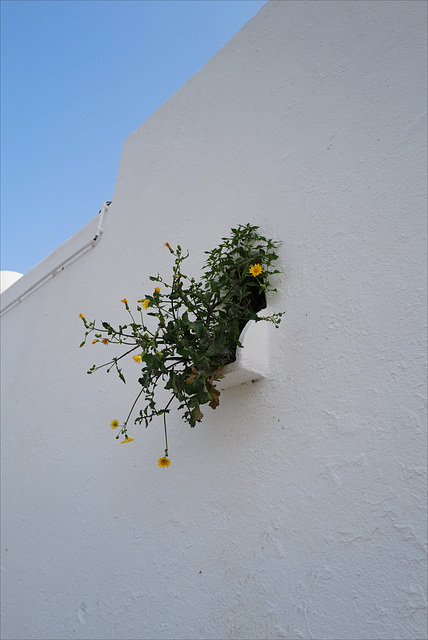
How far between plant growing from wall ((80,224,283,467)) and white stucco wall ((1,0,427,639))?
3.6 inches

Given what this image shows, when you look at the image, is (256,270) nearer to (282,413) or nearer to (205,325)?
(205,325)

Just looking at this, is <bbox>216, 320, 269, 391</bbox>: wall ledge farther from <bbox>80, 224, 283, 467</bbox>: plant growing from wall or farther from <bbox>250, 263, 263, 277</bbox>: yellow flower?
<bbox>250, 263, 263, 277</bbox>: yellow flower

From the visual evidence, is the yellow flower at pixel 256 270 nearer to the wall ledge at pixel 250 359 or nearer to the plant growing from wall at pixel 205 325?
the plant growing from wall at pixel 205 325

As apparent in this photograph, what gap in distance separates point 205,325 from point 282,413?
0.36 m

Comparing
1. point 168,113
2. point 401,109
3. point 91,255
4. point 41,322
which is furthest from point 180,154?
point 41,322

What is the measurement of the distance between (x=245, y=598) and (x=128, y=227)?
192cm

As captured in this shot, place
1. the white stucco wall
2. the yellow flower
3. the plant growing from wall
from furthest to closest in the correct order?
the yellow flower
the plant growing from wall
the white stucco wall

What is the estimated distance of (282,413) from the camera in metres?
1.54

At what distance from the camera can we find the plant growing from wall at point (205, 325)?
1.52m

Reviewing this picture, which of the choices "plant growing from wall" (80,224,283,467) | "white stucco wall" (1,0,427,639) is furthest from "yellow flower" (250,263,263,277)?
"white stucco wall" (1,0,427,639)

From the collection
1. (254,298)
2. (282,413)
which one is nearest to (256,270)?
(254,298)

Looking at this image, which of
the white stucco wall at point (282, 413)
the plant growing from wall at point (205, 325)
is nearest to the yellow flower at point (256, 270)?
the plant growing from wall at point (205, 325)

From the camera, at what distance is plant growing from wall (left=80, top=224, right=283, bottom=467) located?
152 cm

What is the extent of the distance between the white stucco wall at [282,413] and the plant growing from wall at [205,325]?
0.09m
